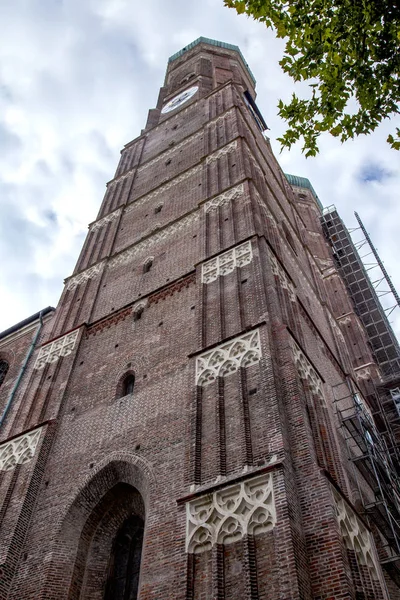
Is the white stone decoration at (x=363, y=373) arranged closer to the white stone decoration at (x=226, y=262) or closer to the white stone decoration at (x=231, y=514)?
the white stone decoration at (x=226, y=262)

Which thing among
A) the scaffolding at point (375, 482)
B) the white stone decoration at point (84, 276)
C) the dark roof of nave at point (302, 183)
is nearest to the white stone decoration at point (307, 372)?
the scaffolding at point (375, 482)

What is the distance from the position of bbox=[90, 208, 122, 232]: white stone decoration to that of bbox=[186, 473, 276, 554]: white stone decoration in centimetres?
1509

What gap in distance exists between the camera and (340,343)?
1844 cm

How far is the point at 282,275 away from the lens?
13898 millimetres

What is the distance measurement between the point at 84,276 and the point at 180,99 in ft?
52.2

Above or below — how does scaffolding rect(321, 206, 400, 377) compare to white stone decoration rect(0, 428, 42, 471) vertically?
above

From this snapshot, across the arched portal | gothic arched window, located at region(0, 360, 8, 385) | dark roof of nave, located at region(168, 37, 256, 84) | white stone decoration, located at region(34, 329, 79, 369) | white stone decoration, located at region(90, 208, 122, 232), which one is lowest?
the arched portal

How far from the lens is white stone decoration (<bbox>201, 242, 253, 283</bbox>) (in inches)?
526

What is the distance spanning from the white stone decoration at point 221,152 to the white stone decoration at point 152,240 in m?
3.50

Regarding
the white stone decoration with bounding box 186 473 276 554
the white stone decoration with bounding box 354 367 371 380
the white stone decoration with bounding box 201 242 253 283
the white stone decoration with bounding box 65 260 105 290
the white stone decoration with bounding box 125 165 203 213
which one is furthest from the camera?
the white stone decoration with bounding box 354 367 371 380

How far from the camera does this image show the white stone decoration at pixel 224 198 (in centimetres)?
1681

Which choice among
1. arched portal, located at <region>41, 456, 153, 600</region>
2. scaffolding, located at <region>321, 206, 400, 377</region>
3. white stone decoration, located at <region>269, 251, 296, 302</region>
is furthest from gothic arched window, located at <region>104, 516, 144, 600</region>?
scaffolding, located at <region>321, 206, 400, 377</region>

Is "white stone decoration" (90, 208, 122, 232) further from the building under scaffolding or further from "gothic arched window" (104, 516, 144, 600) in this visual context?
"gothic arched window" (104, 516, 144, 600)

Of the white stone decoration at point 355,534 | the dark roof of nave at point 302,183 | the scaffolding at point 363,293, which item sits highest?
the dark roof of nave at point 302,183
